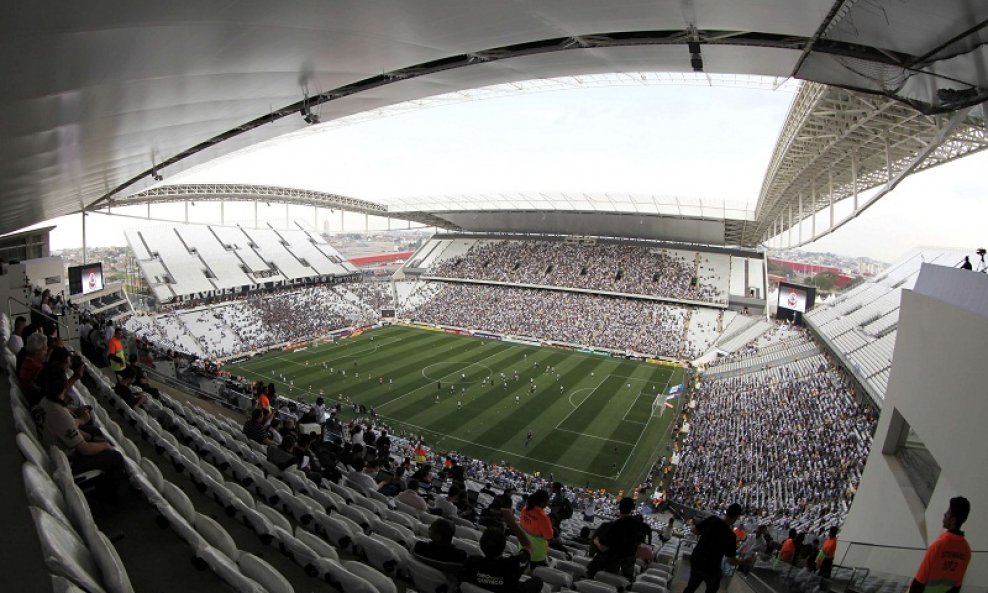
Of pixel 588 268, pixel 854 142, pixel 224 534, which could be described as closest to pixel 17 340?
pixel 224 534

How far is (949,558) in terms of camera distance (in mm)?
3658

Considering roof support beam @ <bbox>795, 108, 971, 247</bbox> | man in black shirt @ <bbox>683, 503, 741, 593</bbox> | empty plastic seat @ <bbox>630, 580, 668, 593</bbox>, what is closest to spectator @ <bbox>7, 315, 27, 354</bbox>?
empty plastic seat @ <bbox>630, 580, 668, 593</bbox>

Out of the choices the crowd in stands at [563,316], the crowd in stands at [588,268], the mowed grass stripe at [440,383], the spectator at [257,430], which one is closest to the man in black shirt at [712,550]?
the spectator at [257,430]

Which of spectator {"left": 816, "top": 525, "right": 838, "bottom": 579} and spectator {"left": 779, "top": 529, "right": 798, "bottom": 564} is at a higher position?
spectator {"left": 816, "top": 525, "right": 838, "bottom": 579}

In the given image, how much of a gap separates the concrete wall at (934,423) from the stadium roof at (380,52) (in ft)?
8.61

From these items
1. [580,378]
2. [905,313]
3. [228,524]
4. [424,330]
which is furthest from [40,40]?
[424,330]

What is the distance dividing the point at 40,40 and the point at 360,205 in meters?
51.0

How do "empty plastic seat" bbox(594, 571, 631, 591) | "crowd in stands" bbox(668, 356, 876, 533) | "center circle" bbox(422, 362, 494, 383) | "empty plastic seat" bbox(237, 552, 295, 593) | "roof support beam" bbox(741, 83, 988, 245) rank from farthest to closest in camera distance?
"center circle" bbox(422, 362, 494, 383) < "crowd in stands" bbox(668, 356, 876, 533) < "roof support beam" bbox(741, 83, 988, 245) < "empty plastic seat" bbox(594, 571, 631, 591) < "empty plastic seat" bbox(237, 552, 295, 593)

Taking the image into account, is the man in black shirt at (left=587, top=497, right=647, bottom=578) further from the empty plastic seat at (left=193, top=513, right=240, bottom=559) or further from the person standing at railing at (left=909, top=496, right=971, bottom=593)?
the empty plastic seat at (left=193, top=513, right=240, bottom=559)

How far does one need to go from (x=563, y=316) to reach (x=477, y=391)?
17.4 meters

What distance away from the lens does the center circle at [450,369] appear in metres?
32.2

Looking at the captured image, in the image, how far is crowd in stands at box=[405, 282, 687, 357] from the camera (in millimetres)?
40812

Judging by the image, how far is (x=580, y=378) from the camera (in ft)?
109

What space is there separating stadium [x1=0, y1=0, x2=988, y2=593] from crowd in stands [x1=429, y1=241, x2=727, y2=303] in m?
13.5
